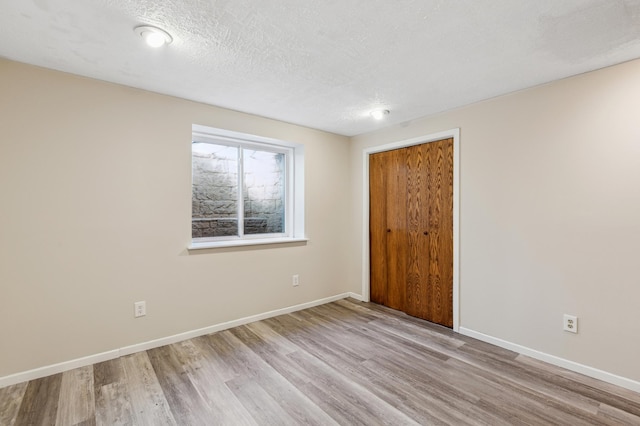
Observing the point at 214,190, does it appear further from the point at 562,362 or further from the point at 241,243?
the point at 562,362

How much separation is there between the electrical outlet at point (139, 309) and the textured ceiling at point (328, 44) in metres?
1.84

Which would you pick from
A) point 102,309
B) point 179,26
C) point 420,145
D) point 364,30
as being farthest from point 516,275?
point 102,309

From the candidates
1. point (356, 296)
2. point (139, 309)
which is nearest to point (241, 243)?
point (139, 309)

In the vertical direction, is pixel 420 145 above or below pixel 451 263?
above

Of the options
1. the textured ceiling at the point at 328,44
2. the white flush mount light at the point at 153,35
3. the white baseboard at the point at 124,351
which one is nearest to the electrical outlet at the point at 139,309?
the white baseboard at the point at 124,351

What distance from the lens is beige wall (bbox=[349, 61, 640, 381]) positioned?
2.06 meters

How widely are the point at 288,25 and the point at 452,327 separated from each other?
3019 mm

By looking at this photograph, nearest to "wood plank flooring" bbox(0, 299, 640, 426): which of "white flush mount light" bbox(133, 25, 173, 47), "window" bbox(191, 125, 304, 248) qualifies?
"window" bbox(191, 125, 304, 248)

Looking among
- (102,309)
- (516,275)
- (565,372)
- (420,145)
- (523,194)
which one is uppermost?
(420,145)

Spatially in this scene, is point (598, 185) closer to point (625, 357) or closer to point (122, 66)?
point (625, 357)

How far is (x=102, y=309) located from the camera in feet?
7.73

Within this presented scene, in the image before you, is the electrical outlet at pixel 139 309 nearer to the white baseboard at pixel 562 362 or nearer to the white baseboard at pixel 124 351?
the white baseboard at pixel 124 351

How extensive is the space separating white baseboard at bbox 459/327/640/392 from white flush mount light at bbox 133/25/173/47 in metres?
3.39

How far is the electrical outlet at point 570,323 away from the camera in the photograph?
2242mm
